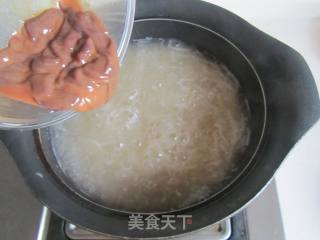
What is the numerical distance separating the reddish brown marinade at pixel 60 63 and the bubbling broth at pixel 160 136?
20 cm

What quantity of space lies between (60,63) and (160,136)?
27cm

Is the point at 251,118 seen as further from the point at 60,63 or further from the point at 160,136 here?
the point at 60,63

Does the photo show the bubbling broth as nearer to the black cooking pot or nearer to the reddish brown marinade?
the black cooking pot

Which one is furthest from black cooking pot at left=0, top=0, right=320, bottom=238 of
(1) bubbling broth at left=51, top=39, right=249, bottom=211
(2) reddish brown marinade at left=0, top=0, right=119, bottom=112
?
(2) reddish brown marinade at left=0, top=0, right=119, bottom=112

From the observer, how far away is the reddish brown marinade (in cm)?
59

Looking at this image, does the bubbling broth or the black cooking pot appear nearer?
the black cooking pot

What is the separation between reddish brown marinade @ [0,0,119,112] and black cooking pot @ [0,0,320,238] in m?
0.15

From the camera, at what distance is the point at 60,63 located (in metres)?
0.61

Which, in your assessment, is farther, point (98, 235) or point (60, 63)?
point (98, 235)

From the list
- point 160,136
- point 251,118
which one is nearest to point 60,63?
point 160,136

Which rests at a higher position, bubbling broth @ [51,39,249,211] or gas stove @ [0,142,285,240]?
bubbling broth @ [51,39,249,211]

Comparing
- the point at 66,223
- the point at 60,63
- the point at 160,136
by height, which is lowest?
the point at 66,223

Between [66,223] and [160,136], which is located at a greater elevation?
[160,136]

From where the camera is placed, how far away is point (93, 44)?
2.00ft
